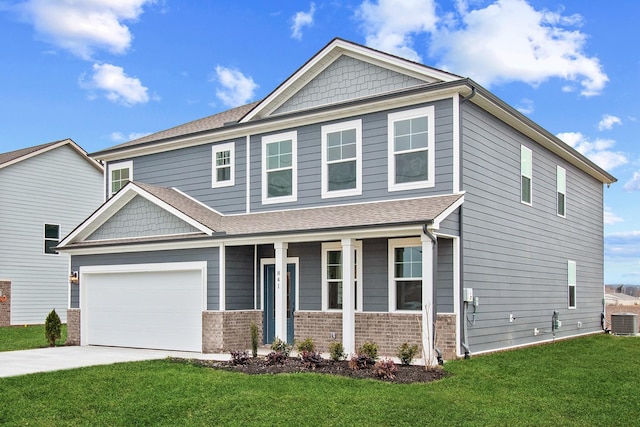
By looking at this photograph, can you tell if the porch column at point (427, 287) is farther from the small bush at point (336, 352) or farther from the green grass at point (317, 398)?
the small bush at point (336, 352)

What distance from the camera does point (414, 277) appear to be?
584 inches

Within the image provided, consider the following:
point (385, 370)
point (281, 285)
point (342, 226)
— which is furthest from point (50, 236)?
point (385, 370)

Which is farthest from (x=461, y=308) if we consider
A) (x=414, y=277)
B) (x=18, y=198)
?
(x=18, y=198)

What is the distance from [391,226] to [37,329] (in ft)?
56.4

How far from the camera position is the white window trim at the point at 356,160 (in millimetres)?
15883

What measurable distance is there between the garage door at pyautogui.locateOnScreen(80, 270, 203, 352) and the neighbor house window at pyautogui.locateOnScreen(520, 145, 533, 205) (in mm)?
8609

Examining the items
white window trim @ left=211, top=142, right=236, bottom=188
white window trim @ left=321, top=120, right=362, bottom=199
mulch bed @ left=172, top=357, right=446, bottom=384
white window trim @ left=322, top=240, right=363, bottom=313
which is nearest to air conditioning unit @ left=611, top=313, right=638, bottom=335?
white window trim @ left=322, top=240, right=363, bottom=313

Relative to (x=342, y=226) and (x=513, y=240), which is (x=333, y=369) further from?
(x=513, y=240)

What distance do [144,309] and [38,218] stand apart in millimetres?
12346

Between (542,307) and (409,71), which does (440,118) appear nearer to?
(409,71)

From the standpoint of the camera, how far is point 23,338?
22188 mm

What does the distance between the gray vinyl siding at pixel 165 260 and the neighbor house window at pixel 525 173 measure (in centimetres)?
810

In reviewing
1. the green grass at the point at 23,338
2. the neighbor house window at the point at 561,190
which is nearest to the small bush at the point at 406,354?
the neighbor house window at the point at 561,190

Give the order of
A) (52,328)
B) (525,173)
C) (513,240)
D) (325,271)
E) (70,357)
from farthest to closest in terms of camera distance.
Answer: (52,328), (525,173), (513,240), (325,271), (70,357)
